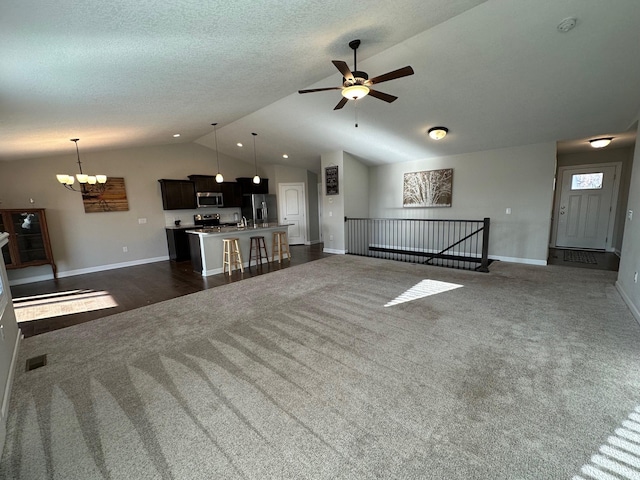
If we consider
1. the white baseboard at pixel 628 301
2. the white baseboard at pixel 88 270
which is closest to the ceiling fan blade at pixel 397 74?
the white baseboard at pixel 628 301

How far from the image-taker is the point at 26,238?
5102 mm

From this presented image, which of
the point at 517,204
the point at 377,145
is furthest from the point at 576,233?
the point at 377,145

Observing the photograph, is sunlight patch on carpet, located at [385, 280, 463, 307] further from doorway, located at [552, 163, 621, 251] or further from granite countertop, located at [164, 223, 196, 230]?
granite countertop, located at [164, 223, 196, 230]

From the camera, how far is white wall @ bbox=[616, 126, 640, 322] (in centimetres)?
315

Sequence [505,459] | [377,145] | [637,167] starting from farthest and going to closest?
[377,145]
[637,167]
[505,459]

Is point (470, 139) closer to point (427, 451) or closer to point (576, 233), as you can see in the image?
point (576, 233)

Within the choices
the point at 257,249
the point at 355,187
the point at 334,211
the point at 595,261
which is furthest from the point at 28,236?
the point at 595,261

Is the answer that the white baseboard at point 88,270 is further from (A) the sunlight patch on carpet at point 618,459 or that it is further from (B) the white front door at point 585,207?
(B) the white front door at point 585,207

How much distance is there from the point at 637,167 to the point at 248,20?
493 cm

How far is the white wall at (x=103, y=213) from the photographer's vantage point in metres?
5.28

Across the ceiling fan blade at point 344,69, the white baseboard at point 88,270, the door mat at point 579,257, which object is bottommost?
the door mat at point 579,257

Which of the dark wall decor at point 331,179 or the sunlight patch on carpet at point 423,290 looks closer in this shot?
the sunlight patch on carpet at point 423,290

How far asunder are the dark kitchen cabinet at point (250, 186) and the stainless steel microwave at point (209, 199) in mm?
774

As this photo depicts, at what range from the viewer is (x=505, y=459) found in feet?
4.72
